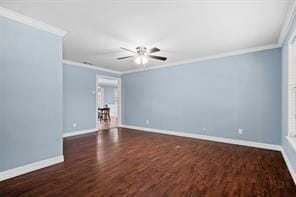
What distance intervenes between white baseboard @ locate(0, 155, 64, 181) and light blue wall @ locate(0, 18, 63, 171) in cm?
6

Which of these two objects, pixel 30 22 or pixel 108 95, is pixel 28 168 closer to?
pixel 30 22

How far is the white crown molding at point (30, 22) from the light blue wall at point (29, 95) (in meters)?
0.07

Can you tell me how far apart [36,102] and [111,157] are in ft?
5.72

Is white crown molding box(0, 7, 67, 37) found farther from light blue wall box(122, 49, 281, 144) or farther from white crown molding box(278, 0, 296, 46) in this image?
white crown molding box(278, 0, 296, 46)

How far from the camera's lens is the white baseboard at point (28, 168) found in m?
2.26

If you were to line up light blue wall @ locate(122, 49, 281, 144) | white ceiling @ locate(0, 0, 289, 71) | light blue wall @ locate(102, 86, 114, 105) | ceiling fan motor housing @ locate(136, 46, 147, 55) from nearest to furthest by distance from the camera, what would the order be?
1. white ceiling @ locate(0, 0, 289, 71)
2. ceiling fan motor housing @ locate(136, 46, 147, 55)
3. light blue wall @ locate(122, 49, 281, 144)
4. light blue wall @ locate(102, 86, 114, 105)

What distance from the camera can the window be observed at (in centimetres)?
259

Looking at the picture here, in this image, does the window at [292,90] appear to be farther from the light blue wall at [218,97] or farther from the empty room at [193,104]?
the light blue wall at [218,97]

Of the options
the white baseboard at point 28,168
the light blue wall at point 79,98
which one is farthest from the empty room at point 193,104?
the light blue wall at point 79,98

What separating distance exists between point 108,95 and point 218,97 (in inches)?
384

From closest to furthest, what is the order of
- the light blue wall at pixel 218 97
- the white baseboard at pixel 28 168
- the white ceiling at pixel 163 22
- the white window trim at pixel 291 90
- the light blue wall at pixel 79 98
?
the white ceiling at pixel 163 22 < the white baseboard at pixel 28 168 < the white window trim at pixel 291 90 < the light blue wall at pixel 218 97 < the light blue wall at pixel 79 98

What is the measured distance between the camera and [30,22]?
101 inches

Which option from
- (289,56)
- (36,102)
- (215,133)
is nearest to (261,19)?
(289,56)

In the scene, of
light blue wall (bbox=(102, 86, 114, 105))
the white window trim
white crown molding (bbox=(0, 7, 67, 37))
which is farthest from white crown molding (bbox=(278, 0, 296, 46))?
light blue wall (bbox=(102, 86, 114, 105))
